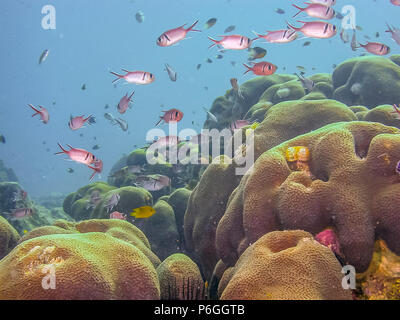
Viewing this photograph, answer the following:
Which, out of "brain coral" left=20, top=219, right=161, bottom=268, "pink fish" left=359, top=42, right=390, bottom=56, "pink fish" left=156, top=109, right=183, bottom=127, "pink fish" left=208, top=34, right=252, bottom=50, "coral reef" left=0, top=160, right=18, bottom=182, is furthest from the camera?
"coral reef" left=0, top=160, right=18, bottom=182

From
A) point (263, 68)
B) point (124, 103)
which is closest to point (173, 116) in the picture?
point (124, 103)

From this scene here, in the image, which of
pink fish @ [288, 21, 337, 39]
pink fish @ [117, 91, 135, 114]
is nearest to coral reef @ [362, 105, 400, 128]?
pink fish @ [288, 21, 337, 39]

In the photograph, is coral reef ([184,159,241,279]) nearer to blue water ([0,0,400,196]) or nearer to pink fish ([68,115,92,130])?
pink fish ([68,115,92,130])

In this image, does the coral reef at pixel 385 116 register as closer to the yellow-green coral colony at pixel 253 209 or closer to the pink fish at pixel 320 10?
the yellow-green coral colony at pixel 253 209

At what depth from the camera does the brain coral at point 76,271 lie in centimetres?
245

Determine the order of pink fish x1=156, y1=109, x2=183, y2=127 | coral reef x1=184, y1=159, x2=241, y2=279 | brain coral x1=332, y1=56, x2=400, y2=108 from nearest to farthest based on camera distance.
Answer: coral reef x1=184, y1=159, x2=241, y2=279 < pink fish x1=156, y1=109, x2=183, y2=127 < brain coral x1=332, y1=56, x2=400, y2=108

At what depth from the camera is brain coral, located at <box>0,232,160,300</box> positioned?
96.5 inches

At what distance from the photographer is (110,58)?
12862cm

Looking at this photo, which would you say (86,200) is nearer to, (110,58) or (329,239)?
(329,239)

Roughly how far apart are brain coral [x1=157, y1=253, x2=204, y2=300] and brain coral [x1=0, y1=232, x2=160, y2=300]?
19.9 inches

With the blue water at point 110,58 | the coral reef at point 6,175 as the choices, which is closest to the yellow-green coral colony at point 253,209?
the coral reef at point 6,175

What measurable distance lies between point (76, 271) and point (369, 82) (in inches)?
364
